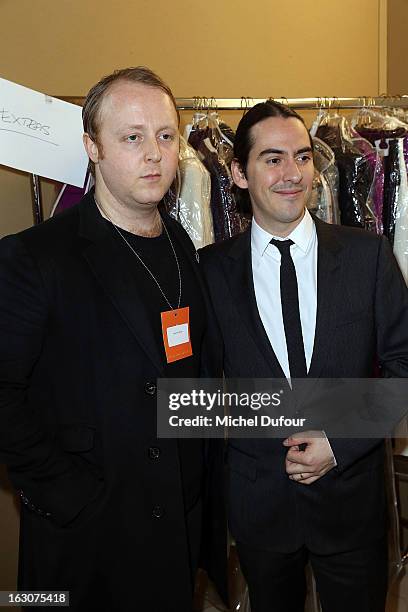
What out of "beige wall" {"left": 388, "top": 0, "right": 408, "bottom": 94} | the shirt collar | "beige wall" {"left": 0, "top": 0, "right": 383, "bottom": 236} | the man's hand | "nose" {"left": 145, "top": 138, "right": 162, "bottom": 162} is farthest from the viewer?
"beige wall" {"left": 388, "top": 0, "right": 408, "bottom": 94}

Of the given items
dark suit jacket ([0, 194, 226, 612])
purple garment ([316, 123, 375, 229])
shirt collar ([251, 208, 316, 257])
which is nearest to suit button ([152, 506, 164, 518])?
dark suit jacket ([0, 194, 226, 612])

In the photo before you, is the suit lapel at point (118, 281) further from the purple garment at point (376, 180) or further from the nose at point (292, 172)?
the purple garment at point (376, 180)

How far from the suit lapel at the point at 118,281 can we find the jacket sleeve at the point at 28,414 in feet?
0.46

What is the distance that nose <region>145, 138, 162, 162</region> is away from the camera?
146 cm

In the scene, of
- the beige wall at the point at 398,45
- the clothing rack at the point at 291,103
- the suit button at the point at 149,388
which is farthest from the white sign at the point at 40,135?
the beige wall at the point at 398,45

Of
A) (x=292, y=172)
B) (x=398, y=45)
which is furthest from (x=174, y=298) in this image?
(x=398, y=45)

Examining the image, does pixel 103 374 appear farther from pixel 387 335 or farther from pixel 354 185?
pixel 354 185

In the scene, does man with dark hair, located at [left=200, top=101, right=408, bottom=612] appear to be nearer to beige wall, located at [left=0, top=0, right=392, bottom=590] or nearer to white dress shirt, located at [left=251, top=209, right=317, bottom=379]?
white dress shirt, located at [left=251, top=209, right=317, bottom=379]

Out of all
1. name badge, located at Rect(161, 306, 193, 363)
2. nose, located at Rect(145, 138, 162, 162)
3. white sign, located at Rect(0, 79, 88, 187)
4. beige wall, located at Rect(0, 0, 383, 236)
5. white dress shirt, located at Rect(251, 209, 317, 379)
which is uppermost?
beige wall, located at Rect(0, 0, 383, 236)

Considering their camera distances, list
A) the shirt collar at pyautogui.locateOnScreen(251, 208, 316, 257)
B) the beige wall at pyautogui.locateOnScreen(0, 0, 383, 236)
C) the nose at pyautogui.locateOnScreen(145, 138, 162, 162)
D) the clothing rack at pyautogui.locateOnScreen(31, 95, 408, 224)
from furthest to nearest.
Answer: the beige wall at pyautogui.locateOnScreen(0, 0, 383, 236) → the clothing rack at pyautogui.locateOnScreen(31, 95, 408, 224) → the shirt collar at pyautogui.locateOnScreen(251, 208, 316, 257) → the nose at pyautogui.locateOnScreen(145, 138, 162, 162)

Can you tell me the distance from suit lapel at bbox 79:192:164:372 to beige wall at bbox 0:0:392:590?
110cm

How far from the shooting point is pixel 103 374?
1.44m

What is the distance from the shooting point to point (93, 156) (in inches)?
59.9

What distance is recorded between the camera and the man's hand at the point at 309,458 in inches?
62.9
